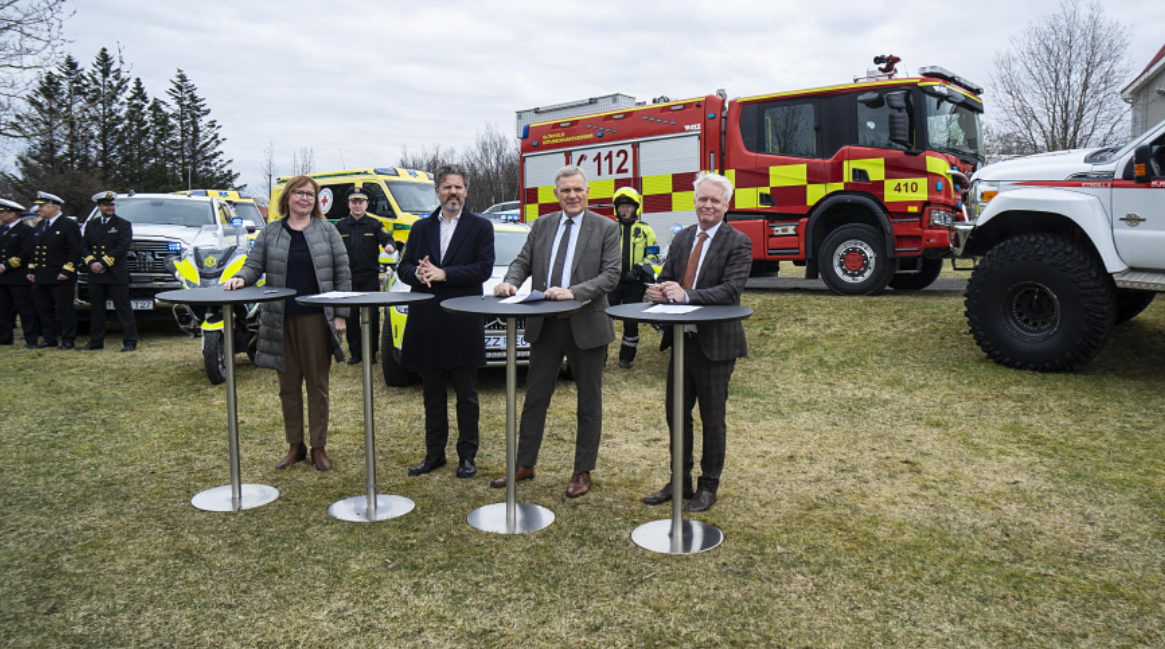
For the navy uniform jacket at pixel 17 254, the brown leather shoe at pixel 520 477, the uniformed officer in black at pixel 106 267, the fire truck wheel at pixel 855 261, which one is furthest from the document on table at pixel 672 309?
the navy uniform jacket at pixel 17 254

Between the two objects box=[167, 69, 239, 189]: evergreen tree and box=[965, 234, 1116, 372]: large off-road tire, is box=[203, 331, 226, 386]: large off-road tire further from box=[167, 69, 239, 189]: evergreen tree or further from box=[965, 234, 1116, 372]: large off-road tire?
box=[167, 69, 239, 189]: evergreen tree

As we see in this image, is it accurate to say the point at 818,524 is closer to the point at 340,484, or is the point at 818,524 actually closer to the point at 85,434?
the point at 340,484

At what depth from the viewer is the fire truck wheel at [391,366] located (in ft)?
22.1

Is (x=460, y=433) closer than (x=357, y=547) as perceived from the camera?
No

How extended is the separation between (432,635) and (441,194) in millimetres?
2440

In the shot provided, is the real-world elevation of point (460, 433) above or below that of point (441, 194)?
below

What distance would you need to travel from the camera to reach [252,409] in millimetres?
6133

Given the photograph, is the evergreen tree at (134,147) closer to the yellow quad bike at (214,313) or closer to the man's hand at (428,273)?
the yellow quad bike at (214,313)

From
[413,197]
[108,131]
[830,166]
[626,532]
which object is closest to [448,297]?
[626,532]

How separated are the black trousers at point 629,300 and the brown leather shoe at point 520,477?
126 inches

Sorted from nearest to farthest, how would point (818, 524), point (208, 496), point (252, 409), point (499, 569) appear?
point (499, 569) < point (818, 524) < point (208, 496) < point (252, 409)

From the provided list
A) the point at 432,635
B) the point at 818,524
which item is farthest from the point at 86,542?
the point at 818,524

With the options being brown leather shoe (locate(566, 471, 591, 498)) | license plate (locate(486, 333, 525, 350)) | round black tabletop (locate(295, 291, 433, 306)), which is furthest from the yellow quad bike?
brown leather shoe (locate(566, 471, 591, 498))

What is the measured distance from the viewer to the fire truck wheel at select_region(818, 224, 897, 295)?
30.1ft
